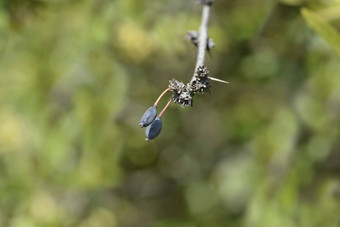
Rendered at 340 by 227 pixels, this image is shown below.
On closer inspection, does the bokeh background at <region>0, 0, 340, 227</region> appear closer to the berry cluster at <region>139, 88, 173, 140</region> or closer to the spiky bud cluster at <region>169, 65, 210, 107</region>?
the berry cluster at <region>139, 88, 173, 140</region>

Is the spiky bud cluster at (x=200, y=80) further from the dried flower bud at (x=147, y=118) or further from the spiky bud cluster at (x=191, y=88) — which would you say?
the dried flower bud at (x=147, y=118)

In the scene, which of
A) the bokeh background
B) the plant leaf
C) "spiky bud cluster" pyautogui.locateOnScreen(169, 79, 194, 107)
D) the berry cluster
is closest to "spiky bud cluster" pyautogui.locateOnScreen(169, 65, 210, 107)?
"spiky bud cluster" pyautogui.locateOnScreen(169, 79, 194, 107)

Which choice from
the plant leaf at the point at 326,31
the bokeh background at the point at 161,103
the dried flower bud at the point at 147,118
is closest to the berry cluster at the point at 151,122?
the dried flower bud at the point at 147,118

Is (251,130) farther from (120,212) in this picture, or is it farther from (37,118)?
(37,118)

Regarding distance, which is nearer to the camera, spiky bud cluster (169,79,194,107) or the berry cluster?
spiky bud cluster (169,79,194,107)

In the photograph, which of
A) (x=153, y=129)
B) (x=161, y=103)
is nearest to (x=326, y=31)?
(x=153, y=129)

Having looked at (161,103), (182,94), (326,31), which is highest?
(161,103)

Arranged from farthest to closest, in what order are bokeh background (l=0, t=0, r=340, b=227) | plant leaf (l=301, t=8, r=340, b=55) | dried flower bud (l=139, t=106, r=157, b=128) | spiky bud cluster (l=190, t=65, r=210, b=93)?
bokeh background (l=0, t=0, r=340, b=227), plant leaf (l=301, t=8, r=340, b=55), dried flower bud (l=139, t=106, r=157, b=128), spiky bud cluster (l=190, t=65, r=210, b=93)

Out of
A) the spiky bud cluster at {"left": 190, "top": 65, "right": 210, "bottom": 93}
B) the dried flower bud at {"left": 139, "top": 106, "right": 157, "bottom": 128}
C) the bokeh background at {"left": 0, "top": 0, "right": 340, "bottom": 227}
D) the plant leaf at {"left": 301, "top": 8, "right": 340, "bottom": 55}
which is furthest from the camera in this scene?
the bokeh background at {"left": 0, "top": 0, "right": 340, "bottom": 227}

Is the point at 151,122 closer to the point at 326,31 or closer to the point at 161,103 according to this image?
the point at 326,31
